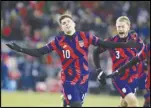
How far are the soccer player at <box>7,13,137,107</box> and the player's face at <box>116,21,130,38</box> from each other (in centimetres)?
89

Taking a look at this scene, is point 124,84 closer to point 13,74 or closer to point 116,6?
point 13,74

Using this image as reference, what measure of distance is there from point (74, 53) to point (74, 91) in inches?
27.8

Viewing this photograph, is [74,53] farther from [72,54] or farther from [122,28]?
[122,28]

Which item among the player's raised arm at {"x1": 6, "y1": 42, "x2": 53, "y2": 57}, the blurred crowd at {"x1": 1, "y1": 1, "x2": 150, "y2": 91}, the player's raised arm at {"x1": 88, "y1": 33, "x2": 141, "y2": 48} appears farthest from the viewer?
the blurred crowd at {"x1": 1, "y1": 1, "x2": 150, "y2": 91}

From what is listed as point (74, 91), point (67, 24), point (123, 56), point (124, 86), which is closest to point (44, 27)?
point (123, 56)

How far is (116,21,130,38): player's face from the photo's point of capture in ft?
33.4

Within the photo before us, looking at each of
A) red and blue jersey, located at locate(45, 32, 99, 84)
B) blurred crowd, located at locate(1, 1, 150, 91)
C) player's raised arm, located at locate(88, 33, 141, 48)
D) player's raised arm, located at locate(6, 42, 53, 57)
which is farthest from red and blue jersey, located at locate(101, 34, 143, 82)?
blurred crowd, located at locate(1, 1, 150, 91)

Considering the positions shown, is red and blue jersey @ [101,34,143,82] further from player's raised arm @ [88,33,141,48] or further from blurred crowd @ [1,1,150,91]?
blurred crowd @ [1,1,150,91]

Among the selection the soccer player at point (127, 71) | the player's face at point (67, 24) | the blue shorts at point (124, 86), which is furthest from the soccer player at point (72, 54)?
the blue shorts at point (124, 86)

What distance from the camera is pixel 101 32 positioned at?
828 inches

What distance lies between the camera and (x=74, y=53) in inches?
367

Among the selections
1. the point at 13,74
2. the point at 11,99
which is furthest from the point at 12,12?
the point at 11,99

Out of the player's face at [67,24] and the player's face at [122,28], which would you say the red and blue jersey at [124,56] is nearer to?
the player's face at [122,28]

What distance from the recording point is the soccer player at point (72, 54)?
9180 mm
